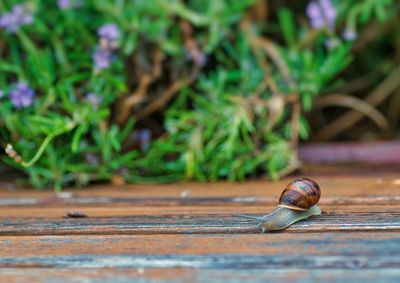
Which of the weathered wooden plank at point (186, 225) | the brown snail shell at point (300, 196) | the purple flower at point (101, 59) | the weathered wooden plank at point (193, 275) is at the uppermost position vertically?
the purple flower at point (101, 59)

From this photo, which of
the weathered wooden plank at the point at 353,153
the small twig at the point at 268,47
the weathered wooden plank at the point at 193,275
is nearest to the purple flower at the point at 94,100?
the small twig at the point at 268,47

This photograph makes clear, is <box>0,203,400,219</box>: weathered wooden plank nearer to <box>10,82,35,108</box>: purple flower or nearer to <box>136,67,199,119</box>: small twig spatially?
<box>10,82,35,108</box>: purple flower

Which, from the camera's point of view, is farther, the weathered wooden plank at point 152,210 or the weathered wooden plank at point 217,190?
the weathered wooden plank at point 217,190

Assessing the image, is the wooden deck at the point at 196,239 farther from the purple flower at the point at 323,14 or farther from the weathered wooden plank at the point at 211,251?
the purple flower at the point at 323,14

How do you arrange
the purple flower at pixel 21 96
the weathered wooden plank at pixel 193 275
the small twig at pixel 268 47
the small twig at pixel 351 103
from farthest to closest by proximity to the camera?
the small twig at pixel 351 103 → the small twig at pixel 268 47 → the purple flower at pixel 21 96 → the weathered wooden plank at pixel 193 275

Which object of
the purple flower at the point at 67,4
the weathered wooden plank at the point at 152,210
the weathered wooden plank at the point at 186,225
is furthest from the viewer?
the purple flower at the point at 67,4

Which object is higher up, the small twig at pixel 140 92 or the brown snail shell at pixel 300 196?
the small twig at pixel 140 92

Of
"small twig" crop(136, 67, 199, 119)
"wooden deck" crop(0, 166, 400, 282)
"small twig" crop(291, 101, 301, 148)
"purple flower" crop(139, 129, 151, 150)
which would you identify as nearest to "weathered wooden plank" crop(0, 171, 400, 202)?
"wooden deck" crop(0, 166, 400, 282)

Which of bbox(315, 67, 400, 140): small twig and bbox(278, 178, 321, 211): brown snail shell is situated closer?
bbox(278, 178, 321, 211): brown snail shell
